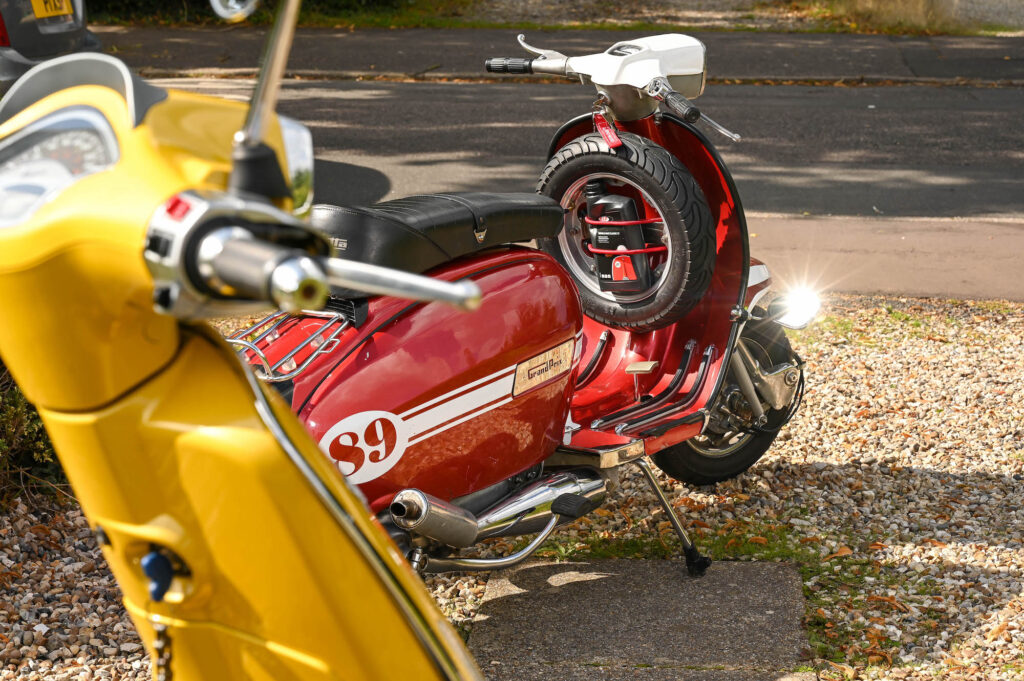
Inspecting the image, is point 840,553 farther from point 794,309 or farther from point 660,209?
point 660,209

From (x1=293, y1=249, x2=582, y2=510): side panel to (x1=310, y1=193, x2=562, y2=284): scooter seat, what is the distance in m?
0.07

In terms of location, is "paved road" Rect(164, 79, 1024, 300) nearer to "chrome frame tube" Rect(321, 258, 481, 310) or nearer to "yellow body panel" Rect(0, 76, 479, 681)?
"yellow body panel" Rect(0, 76, 479, 681)

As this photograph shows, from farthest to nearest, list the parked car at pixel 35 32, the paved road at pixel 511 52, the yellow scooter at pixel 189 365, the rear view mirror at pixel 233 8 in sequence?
the paved road at pixel 511 52 < the parked car at pixel 35 32 < the rear view mirror at pixel 233 8 < the yellow scooter at pixel 189 365

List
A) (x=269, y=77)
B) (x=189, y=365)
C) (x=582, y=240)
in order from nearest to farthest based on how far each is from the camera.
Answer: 1. (x=269, y=77)
2. (x=189, y=365)
3. (x=582, y=240)

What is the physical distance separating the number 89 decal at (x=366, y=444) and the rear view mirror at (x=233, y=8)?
1235 mm

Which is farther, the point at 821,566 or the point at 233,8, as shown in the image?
the point at 821,566

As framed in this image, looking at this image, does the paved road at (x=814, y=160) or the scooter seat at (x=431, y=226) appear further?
the paved road at (x=814, y=160)

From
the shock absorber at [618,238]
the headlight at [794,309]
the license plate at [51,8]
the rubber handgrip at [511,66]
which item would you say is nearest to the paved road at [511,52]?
the license plate at [51,8]

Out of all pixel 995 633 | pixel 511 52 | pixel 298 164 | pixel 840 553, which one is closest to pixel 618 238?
pixel 840 553

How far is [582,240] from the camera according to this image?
3434mm

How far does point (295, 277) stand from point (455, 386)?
60.7 inches

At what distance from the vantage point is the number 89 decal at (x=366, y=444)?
231 cm

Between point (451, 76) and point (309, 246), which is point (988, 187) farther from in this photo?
point (309, 246)

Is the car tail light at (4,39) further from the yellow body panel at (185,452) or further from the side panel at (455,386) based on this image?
the yellow body panel at (185,452)
